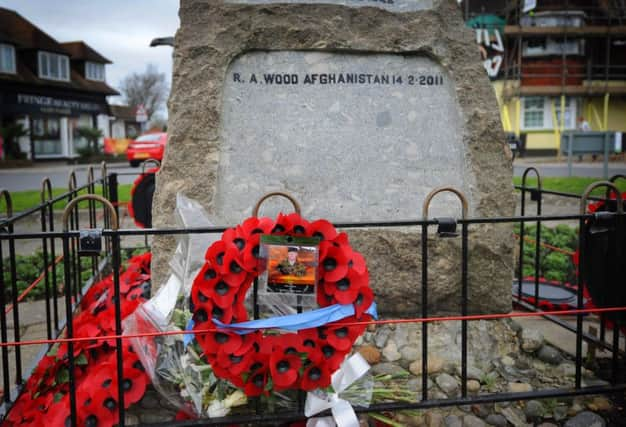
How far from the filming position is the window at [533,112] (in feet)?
84.4

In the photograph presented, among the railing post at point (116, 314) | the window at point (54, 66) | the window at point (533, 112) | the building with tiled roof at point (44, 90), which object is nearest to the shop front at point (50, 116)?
the building with tiled roof at point (44, 90)

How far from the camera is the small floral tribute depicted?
2.26 metres

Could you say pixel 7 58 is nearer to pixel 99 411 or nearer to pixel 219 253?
pixel 99 411

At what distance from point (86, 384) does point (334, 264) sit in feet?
3.83

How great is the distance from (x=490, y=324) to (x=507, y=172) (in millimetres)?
894

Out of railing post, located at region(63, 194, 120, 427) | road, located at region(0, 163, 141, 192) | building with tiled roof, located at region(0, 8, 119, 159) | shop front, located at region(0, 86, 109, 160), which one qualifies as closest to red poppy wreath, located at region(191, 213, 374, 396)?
railing post, located at region(63, 194, 120, 427)

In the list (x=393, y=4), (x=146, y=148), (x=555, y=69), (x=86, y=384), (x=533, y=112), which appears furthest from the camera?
(x=533, y=112)

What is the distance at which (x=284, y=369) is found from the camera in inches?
81.9

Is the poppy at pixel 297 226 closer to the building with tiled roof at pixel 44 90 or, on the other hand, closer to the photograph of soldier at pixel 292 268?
the photograph of soldier at pixel 292 268

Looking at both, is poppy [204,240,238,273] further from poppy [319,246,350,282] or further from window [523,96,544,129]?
window [523,96,544,129]

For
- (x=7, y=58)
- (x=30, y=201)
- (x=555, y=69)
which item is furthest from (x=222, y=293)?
(x=7, y=58)

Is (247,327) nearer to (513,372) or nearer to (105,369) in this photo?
(105,369)

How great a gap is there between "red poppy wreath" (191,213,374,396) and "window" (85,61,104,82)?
119 ft

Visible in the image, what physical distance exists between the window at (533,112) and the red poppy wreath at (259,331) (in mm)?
26063
